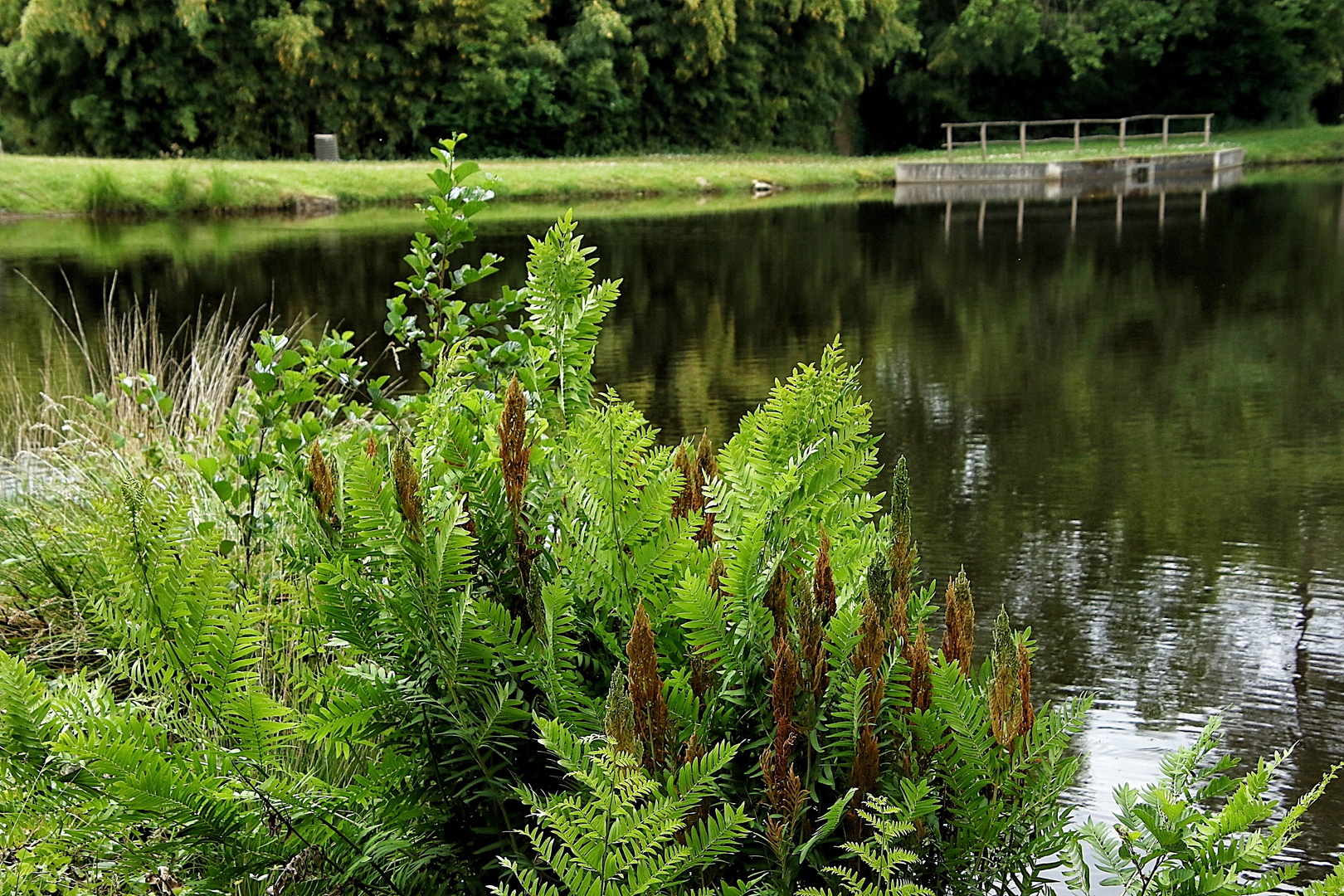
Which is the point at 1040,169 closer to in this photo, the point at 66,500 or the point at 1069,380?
the point at 1069,380

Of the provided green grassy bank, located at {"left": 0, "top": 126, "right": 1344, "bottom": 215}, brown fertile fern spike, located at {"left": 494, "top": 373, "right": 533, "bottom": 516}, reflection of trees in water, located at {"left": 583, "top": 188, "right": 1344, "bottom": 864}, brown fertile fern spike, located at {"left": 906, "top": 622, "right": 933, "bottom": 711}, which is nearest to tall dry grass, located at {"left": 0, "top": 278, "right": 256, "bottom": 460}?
brown fertile fern spike, located at {"left": 494, "top": 373, "right": 533, "bottom": 516}

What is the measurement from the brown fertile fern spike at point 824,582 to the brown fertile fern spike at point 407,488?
1.74 feet

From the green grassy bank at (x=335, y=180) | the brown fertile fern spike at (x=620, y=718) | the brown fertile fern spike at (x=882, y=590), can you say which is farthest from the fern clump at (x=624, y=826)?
the green grassy bank at (x=335, y=180)

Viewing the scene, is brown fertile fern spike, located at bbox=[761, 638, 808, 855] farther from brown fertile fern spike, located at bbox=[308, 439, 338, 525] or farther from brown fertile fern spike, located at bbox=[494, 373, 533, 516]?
brown fertile fern spike, located at bbox=[308, 439, 338, 525]

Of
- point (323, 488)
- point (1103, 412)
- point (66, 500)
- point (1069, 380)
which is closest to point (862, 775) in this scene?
point (323, 488)

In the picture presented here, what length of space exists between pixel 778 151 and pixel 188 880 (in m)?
39.8

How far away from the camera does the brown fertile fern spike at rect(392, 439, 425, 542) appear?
66.1 inches

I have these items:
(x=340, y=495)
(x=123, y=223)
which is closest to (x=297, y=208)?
(x=123, y=223)

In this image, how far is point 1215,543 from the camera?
5297 mm

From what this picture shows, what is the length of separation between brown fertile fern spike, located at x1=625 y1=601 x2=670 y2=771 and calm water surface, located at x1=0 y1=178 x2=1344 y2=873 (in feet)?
6.91

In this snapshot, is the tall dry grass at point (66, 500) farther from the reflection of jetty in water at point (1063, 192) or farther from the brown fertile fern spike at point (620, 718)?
the reflection of jetty in water at point (1063, 192)

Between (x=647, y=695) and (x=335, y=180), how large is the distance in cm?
2583

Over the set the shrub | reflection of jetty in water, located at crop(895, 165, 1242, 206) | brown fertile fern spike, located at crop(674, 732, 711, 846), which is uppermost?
the shrub

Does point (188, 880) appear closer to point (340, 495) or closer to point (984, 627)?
point (340, 495)
